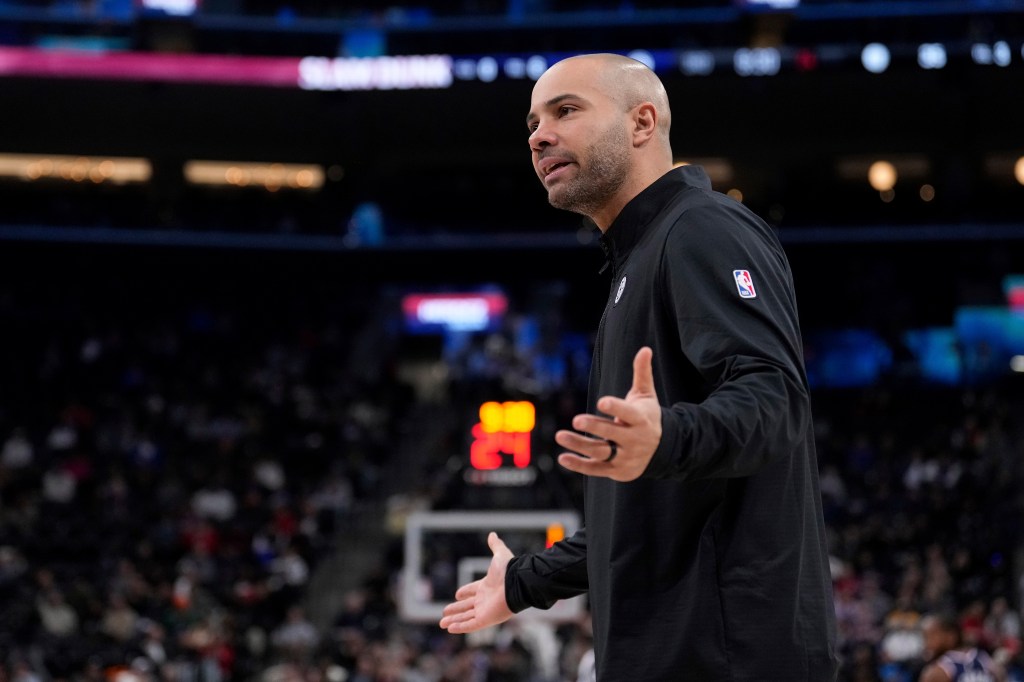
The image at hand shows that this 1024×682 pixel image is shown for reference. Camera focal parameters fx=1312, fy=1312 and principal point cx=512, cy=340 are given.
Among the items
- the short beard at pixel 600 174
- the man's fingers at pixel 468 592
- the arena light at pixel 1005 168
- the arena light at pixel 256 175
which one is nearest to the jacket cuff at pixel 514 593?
the man's fingers at pixel 468 592

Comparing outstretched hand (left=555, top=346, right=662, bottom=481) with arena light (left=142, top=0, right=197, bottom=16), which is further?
arena light (left=142, top=0, right=197, bottom=16)

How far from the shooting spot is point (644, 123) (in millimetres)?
3006

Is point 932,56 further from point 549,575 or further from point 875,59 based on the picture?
point 549,575

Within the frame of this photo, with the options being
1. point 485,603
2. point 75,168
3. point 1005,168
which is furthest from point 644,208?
point 75,168

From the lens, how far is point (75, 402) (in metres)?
23.8

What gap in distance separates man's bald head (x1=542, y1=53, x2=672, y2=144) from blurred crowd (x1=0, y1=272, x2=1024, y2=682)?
28.5 ft

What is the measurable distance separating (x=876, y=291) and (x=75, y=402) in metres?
15.9

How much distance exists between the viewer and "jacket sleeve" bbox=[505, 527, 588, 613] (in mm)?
3256

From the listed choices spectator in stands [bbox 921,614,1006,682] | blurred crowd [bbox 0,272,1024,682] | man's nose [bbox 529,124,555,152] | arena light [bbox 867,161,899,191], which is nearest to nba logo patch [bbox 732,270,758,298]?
man's nose [bbox 529,124,555,152]

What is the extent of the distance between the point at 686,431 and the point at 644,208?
77 cm

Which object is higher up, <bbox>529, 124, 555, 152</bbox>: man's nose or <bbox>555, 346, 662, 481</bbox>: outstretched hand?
<bbox>529, 124, 555, 152</bbox>: man's nose

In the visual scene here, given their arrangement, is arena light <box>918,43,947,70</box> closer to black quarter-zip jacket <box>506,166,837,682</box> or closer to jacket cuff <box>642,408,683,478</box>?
black quarter-zip jacket <box>506,166,837,682</box>

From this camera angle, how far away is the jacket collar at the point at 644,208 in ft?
9.61

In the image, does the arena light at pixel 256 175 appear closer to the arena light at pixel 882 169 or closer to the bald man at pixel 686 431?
the arena light at pixel 882 169
